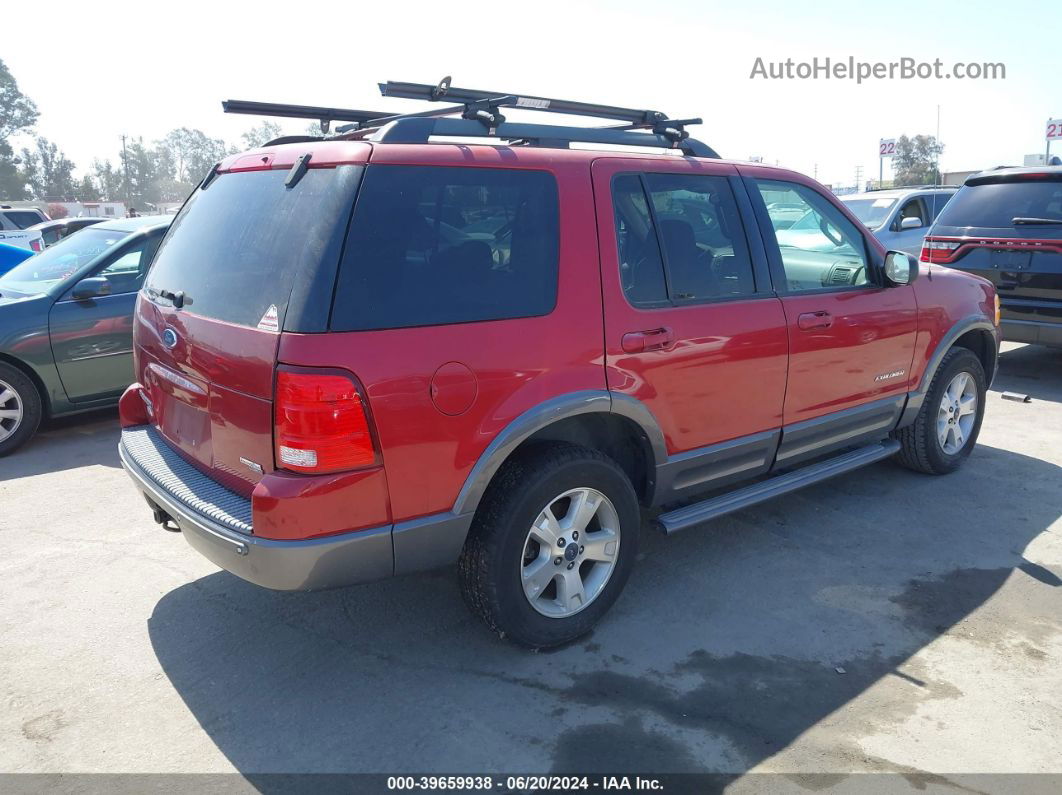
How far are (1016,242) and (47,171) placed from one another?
98.2 m

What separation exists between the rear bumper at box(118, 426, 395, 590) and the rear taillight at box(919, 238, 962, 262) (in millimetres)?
7177

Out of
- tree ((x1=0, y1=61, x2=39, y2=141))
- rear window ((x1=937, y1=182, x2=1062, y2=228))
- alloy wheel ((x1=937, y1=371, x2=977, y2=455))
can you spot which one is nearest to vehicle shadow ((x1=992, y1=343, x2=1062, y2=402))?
rear window ((x1=937, y1=182, x2=1062, y2=228))

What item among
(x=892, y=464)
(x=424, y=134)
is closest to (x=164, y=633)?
(x=424, y=134)

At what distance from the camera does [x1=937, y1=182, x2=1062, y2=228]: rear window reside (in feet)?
24.8

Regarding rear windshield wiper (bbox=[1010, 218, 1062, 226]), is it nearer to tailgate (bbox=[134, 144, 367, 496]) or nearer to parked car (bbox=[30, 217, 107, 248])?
tailgate (bbox=[134, 144, 367, 496])

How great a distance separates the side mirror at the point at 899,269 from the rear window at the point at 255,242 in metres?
3.08

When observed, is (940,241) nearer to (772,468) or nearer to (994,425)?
(994,425)

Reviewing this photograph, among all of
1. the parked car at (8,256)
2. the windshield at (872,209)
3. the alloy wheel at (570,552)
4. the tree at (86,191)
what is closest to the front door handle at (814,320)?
the alloy wheel at (570,552)

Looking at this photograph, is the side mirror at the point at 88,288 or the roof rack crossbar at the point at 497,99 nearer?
the roof rack crossbar at the point at 497,99

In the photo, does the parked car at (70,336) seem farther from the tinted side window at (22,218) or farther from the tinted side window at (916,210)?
the tinted side window at (22,218)

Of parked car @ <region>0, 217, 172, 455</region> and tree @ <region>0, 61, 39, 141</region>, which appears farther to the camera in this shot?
tree @ <region>0, 61, 39, 141</region>

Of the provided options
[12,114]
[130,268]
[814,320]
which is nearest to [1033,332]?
[814,320]

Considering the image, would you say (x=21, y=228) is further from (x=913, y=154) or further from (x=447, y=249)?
(x=913, y=154)

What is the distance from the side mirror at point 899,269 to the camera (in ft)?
14.9
